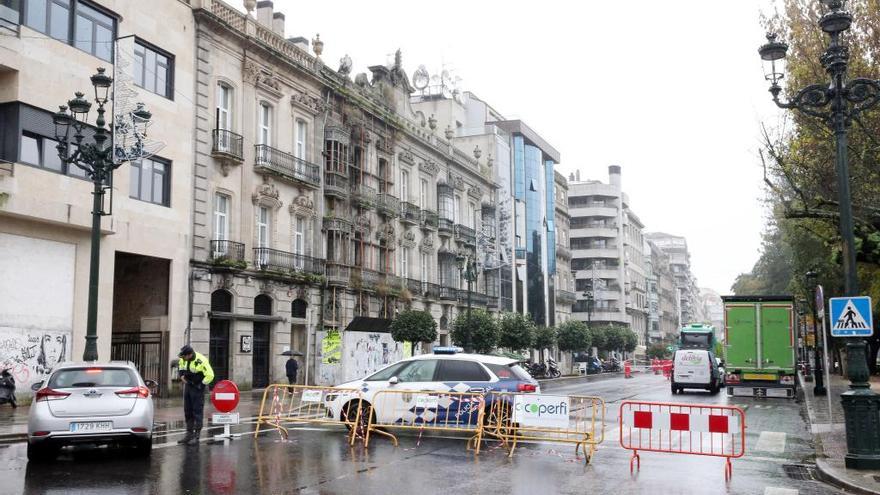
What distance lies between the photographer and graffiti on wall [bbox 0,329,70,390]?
22.1 m

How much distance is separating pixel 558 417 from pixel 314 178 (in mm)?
25491

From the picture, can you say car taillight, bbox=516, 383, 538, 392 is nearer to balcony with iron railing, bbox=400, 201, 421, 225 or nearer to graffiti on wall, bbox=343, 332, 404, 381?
graffiti on wall, bbox=343, 332, 404, 381

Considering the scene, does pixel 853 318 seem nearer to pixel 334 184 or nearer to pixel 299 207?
pixel 299 207

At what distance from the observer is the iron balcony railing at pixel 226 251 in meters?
30.2

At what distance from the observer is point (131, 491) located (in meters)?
9.36

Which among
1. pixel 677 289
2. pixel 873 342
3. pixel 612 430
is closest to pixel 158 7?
pixel 612 430

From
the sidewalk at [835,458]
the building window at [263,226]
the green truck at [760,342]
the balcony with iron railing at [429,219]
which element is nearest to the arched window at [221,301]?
the building window at [263,226]

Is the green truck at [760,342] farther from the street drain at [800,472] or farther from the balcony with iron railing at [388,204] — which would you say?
the balcony with iron railing at [388,204]

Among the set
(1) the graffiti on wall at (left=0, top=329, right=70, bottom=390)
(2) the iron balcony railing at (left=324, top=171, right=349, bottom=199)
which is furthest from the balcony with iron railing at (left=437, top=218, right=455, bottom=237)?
(1) the graffiti on wall at (left=0, top=329, right=70, bottom=390)

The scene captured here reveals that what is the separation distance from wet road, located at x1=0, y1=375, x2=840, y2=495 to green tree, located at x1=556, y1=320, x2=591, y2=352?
4510 centimetres

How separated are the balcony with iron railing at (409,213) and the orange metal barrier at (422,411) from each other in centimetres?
3065

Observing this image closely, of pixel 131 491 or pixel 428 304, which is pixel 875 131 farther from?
pixel 428 304

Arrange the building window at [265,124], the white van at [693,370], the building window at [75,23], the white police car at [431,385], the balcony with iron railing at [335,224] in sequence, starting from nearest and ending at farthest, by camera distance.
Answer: the white police car at [431,385] → the building window at [75,23] → the white van at [693,370] → the building window at [265,124] → the balcony with iron railing at [335,224]

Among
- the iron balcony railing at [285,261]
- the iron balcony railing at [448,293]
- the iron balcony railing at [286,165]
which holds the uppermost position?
the iron balcony railing at [286,165]
